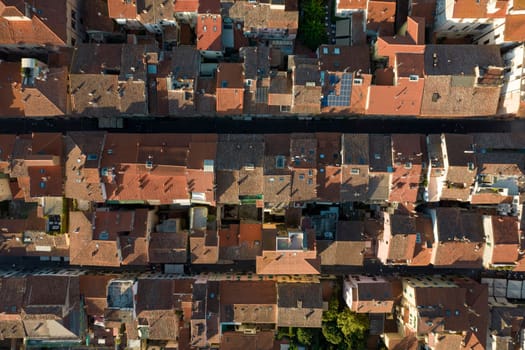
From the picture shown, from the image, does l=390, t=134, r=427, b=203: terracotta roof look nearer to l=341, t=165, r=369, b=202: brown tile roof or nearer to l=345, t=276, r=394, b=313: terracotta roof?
l=341, t=165, r=369, b=202: brown tile roof

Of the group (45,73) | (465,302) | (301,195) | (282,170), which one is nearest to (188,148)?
(282,170)

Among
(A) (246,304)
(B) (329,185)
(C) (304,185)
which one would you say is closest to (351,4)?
(B) (329,185)

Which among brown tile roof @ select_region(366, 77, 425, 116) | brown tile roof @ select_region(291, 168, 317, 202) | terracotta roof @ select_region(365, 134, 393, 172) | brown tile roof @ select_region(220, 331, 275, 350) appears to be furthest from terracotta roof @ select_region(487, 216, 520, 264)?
brown tile roof @ select_region(220, 331, 275, 350)

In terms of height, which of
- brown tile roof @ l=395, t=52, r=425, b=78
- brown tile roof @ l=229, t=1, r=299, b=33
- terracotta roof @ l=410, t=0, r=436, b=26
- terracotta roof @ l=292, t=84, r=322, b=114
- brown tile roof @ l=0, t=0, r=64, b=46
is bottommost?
terracotta roof @ l=292, t=84, r=322, b=114

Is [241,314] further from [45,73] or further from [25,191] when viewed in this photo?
[45,73]

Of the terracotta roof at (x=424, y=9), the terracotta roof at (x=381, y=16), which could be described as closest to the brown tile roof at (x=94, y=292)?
the terracotta roof at (x=381, y=16)

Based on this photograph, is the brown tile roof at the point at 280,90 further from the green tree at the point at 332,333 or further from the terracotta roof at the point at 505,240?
the terracotta roof at the point at 505,240
